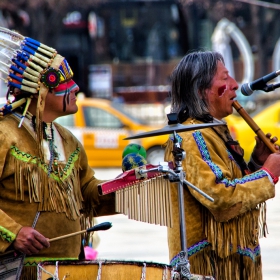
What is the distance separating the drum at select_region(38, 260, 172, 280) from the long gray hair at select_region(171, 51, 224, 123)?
80 centimetres

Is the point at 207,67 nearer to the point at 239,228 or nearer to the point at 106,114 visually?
the point at 239,228

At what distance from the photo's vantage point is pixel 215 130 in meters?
3.86

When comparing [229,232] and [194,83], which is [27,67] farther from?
[229,232]

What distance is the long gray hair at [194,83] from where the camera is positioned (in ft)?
12.5

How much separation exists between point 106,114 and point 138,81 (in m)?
18.2

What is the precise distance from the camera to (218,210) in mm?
3594

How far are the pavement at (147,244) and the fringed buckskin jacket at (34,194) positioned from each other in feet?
9.70

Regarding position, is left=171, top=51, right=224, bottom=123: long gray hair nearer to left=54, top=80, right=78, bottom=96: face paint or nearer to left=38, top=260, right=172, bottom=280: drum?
left=54, top=80, right=78, bottom=96: face paint

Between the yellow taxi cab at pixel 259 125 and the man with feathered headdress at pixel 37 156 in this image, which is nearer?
the man with feathered headdress at pixel 37 156

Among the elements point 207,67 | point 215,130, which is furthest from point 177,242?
point 207,67

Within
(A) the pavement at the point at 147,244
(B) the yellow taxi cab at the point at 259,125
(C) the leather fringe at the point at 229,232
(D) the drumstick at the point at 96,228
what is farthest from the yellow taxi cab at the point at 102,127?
(D) the drumstick at the point at 96,228

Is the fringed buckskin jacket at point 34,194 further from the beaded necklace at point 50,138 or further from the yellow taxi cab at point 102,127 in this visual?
the yellow taxi cab at point 102,127

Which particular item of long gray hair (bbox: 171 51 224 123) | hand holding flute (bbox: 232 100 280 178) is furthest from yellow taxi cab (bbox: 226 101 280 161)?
long gray hair (bbox: 171 51 224 123)

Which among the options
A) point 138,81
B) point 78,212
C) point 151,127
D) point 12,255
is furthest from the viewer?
point 138,81
